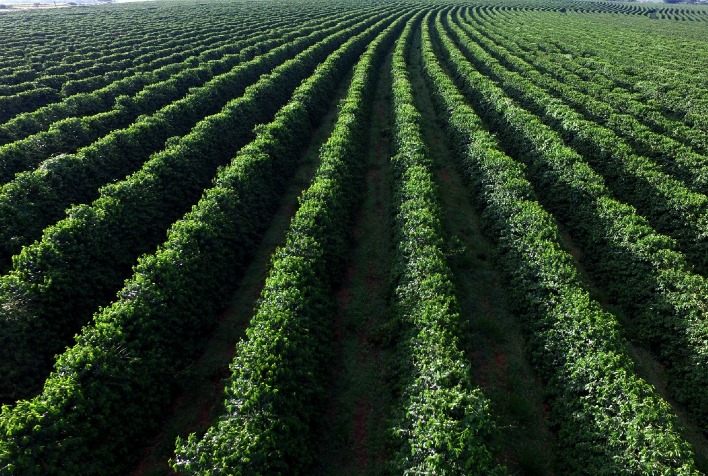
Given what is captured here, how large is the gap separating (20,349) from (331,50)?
4329cm

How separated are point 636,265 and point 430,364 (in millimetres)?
9103

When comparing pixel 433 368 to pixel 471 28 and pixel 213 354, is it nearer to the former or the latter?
pixel 213 354

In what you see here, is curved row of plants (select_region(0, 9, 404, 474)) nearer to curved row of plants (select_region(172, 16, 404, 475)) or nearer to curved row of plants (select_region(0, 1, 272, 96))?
curved row of plants (select_region(172, 16, 404, 475))

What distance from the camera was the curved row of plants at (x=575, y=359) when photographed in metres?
8.05

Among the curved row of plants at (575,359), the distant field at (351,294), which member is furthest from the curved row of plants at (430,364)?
the curved row of plants at (575,359)

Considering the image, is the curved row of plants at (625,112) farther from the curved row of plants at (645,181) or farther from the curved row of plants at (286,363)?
the curved row of plants at (286,363)

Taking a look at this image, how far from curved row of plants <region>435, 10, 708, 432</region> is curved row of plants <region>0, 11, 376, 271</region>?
18853mm

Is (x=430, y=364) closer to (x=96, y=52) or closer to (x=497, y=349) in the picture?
(x=497, y=349)

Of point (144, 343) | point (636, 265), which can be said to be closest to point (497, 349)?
point (636, 265)

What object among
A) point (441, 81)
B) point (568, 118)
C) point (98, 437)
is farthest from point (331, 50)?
point (98, 437)

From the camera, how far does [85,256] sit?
40.5 feet

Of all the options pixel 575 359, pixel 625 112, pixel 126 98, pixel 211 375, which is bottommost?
pixel 211 375

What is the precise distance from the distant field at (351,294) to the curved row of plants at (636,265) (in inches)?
3.0

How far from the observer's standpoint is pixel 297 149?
22.8 metres
